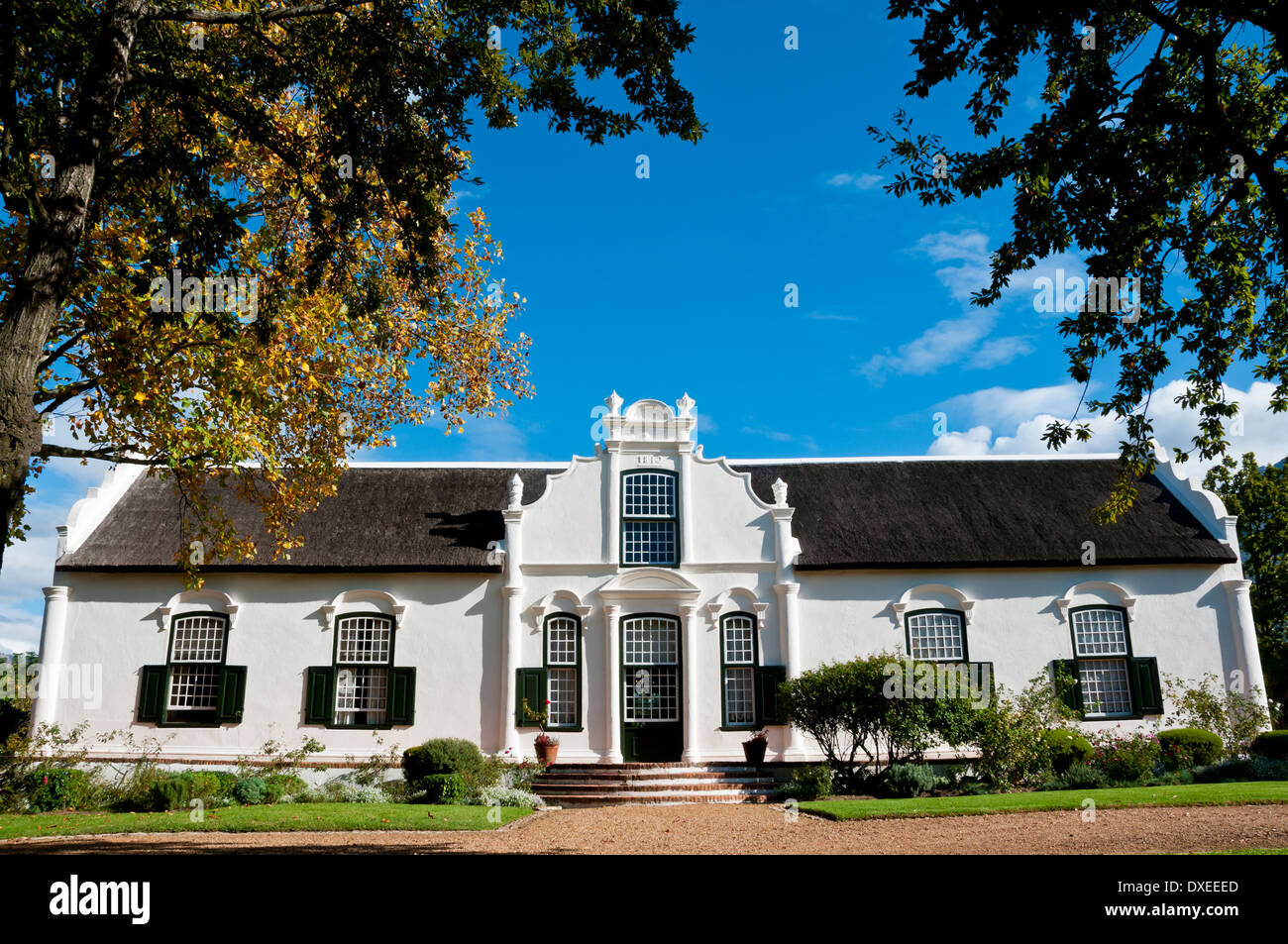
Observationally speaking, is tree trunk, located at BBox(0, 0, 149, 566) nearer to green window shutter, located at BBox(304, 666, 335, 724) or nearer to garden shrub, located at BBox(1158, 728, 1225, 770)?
green window shutter, located at BBox(304, 666, 335, 724)

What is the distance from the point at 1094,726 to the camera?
18.1 meters

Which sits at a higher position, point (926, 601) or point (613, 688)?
point (926, 601)

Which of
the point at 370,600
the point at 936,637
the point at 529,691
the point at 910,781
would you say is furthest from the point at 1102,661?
the point at 370,600

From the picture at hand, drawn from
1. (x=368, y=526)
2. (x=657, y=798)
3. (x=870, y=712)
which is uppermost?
(x=368, y=526)

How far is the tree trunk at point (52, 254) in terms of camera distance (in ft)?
24.2

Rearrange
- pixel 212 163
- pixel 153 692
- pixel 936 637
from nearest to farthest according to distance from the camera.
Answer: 1. pixel 212 163
2. pixel 153 692
3. pixel 936 637

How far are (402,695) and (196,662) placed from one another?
4.43m

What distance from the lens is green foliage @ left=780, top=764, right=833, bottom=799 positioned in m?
14.9

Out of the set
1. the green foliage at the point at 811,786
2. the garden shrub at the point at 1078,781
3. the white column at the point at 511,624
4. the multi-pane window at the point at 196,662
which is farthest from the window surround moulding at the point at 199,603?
the garden shrub at the point at 1078,781

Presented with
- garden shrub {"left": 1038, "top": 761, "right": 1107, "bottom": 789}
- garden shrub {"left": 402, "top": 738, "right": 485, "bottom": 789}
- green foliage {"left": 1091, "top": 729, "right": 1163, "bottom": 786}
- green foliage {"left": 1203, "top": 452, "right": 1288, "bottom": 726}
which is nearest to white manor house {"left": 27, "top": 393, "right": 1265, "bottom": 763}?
green foliage {"left": 1091, "top": 729, "right": 1163, "bottom": 786}

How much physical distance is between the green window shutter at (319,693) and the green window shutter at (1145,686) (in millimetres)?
16824

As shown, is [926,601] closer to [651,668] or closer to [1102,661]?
[1102,661]

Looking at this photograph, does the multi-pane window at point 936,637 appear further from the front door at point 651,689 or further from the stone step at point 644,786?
the front door at point 651,689

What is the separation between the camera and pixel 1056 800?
1226cm
